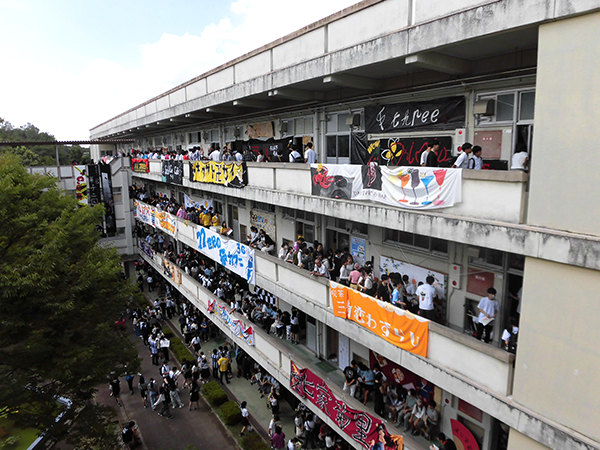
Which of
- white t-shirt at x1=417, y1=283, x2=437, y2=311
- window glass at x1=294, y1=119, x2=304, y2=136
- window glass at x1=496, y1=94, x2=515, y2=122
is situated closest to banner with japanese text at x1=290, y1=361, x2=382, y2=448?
white t-shirt at x1=417, y1=283, x2=437, y2=311

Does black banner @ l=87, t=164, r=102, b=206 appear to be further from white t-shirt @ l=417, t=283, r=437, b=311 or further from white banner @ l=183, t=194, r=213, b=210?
white t-shirt @ l=417, t=283, r=437, b=311

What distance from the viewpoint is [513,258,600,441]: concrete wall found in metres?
5.71

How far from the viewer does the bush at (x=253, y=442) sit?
15.0 metres

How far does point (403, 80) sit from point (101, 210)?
13958 mm

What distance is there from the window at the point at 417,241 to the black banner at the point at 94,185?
84.1 ft

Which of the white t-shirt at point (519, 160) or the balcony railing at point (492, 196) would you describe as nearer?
the balcony railing at point (492, 196)

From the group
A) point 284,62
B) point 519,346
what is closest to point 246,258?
point 284,62

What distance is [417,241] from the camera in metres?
10.8

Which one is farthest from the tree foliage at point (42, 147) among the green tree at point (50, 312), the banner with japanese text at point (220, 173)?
the green tree at point (50, 312)

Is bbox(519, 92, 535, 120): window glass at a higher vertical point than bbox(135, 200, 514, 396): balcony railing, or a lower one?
higher

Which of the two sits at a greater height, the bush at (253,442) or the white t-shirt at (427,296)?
the white t-shirt at (427,296)

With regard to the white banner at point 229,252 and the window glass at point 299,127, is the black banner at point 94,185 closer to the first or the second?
the white banner at point 229,252

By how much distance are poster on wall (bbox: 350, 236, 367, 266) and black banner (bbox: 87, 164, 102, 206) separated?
24092mm

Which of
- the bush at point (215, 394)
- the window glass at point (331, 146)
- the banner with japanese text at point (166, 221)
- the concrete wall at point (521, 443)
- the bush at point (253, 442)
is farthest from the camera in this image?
the banner with japanese text at point (166, 221)
